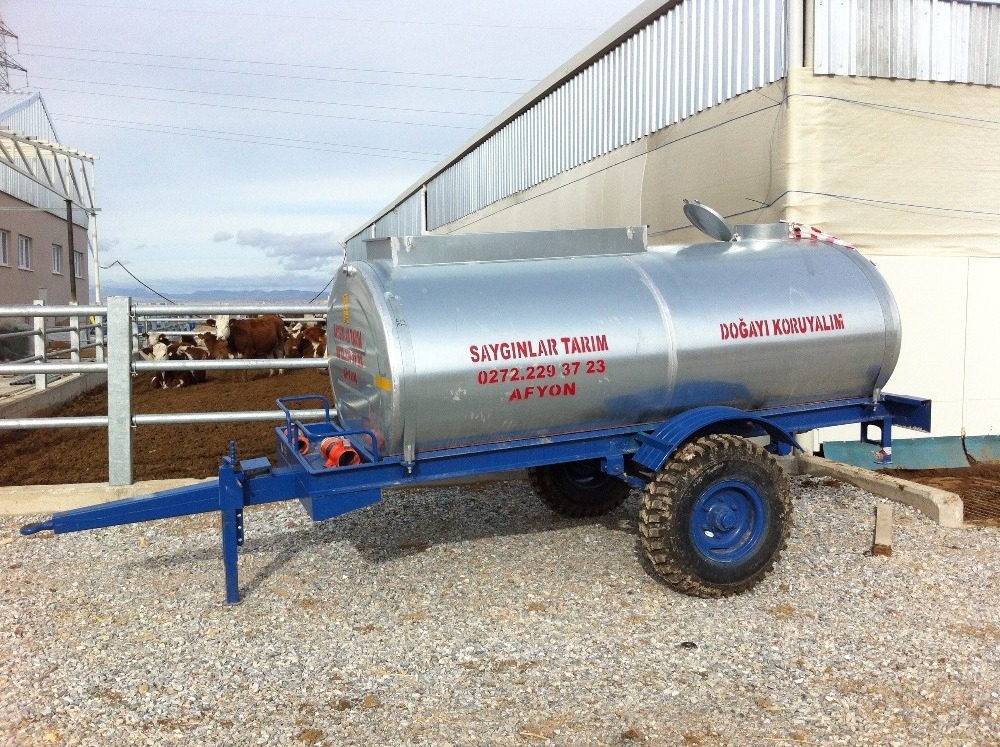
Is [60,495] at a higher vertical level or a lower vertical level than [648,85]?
lower

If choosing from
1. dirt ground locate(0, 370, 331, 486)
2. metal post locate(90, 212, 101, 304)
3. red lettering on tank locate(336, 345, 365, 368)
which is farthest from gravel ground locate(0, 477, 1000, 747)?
metal post locate(90, 212, 101, 304)

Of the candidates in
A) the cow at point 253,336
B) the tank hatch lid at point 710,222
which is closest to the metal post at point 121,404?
the tank hatch lid at point 710,222

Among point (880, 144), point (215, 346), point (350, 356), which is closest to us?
point (350, 356)

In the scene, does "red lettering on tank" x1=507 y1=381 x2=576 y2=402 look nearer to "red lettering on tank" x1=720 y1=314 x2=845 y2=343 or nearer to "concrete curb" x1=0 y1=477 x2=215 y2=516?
"red lettering on tank" x1=720 y1=314 x2=845 y2=343

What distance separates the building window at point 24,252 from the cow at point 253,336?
14370mm

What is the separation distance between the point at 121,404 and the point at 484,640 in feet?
12.7

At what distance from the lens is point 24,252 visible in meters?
29.3

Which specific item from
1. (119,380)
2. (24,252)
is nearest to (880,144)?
(119,380)

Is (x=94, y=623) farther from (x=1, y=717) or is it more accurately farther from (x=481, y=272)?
(x=481, y=272)

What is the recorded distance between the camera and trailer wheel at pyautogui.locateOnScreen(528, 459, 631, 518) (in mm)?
6059

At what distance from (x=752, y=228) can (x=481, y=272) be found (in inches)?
79.9

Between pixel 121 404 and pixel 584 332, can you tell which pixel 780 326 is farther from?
pixel 121 404

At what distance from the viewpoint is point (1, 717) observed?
3506 millimetres

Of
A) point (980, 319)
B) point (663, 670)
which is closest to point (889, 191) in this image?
point (980, 319)
